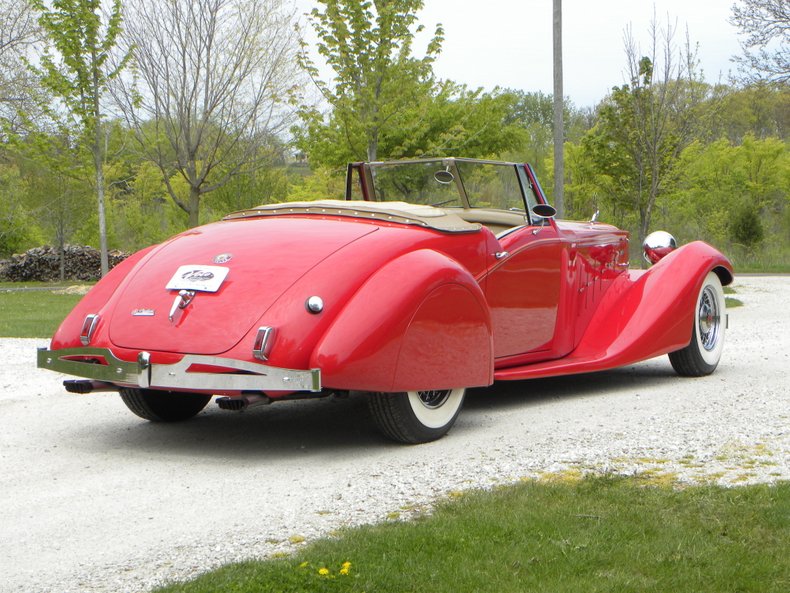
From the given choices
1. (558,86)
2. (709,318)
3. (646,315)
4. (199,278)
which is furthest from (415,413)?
(558,86)

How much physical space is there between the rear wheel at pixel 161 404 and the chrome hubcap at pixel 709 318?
398 centimetres

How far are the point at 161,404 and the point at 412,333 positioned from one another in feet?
6.36

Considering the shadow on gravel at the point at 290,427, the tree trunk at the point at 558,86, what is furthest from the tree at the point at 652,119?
the shadow on gravel at the point at 290,427

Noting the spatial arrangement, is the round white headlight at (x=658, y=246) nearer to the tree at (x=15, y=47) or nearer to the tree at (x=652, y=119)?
the tree at (x=652, y=119)

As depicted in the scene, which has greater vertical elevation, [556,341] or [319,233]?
[319,233]

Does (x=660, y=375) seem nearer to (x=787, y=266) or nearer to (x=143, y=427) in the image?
(x=143, y=427)

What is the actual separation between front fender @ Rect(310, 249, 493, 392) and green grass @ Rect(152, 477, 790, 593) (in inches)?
40.9

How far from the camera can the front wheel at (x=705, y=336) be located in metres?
8.12

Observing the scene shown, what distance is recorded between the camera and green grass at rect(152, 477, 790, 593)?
332 centimetres

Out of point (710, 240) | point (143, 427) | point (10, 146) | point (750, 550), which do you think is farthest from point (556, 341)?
point (710, 240)

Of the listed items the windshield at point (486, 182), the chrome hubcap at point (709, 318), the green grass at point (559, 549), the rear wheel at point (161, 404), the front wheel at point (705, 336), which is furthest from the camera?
the chrome hubcap at point (709, 318)

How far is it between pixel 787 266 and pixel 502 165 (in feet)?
82.0

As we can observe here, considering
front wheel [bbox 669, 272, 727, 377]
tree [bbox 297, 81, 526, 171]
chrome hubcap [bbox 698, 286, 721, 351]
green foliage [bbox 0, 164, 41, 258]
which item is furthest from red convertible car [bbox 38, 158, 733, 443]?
green foliage [bbox 0, 164, 41, 258]

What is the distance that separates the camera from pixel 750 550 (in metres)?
3.61
